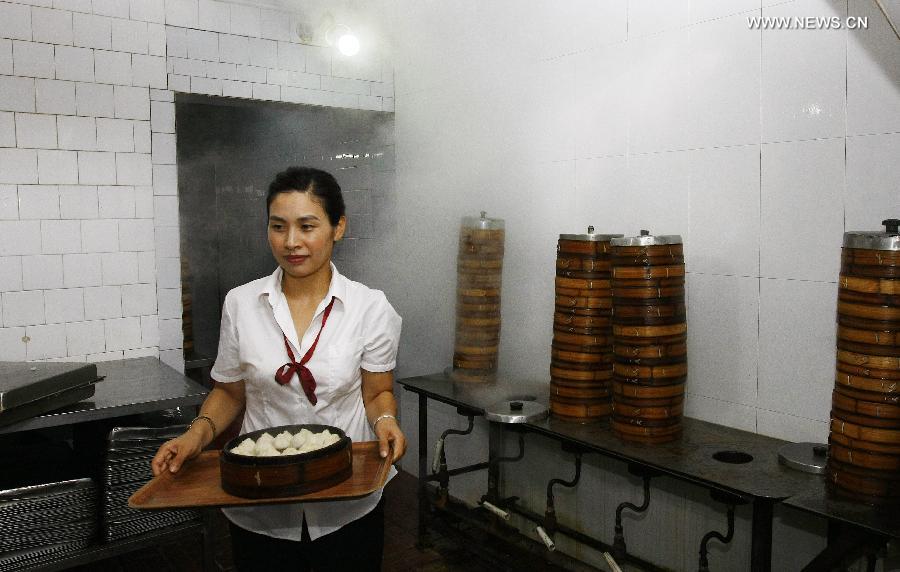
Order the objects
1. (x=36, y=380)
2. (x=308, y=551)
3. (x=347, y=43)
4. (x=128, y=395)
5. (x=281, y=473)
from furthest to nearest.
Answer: (x=347, y=43) < (x=128, y=395) < (x=36, y=380) < (x=308, y=551) < (x=281, y=473)

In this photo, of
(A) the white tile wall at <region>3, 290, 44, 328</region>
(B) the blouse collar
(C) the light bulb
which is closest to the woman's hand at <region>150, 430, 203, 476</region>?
(B) the blouse collar

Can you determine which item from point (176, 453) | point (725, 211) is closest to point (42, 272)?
point (176, 453)

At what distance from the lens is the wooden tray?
1.55 metres

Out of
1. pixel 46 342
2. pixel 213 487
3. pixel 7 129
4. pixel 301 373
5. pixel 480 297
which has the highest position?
pixel 7 129

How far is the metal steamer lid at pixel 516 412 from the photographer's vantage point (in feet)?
9.02

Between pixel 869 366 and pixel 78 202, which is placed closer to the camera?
pixel 869 366

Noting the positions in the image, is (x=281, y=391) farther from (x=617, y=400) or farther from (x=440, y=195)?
(x=440, y=195)

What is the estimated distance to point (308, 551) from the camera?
1850 mm

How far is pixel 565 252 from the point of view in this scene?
2.75 metres

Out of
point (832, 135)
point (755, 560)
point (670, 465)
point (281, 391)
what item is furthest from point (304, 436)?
point (832, 135)

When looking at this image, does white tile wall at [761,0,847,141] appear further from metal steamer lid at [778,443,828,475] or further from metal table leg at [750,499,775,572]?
metal table leg at [750,499,775,572]

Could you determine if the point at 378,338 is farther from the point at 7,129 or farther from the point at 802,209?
the point at 7,129

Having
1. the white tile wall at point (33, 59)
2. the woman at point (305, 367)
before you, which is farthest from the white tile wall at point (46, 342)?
the woman at point (305, 367)

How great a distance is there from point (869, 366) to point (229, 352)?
5.59 feet
